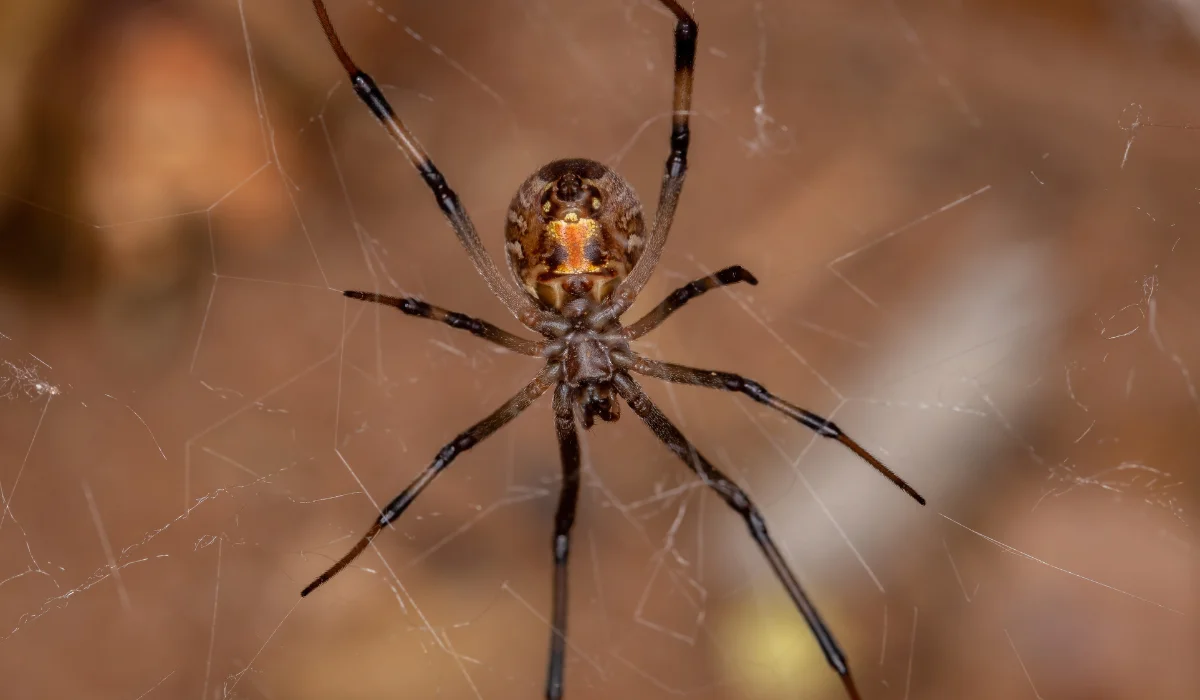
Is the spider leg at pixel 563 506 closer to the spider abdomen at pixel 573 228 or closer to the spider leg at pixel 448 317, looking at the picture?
the spider leg at pixel 448 317

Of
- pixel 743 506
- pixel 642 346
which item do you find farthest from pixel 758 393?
pixel 642 346

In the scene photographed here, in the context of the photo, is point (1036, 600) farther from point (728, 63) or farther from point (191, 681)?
point (191, 681)

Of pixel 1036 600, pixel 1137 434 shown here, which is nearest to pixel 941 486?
pixel 1036 600

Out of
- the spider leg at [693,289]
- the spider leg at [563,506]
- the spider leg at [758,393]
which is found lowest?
the spider leg at [563,506]

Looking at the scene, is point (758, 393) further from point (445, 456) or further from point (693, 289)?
point (445, 456)

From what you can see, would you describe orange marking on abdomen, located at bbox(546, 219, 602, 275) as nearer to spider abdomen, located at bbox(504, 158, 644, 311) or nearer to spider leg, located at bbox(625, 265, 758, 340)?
spider abdomen, located at bbox(504, 158, 644, 311)

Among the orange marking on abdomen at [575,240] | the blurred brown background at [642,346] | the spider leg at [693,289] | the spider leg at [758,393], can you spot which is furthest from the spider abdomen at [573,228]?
the blurred brown background at [642,346]

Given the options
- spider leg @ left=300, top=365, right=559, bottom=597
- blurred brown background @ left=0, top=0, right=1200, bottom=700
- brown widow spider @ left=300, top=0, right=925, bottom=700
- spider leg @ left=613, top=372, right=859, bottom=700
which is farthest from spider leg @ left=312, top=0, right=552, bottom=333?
blurred brown background @ left=0, top=0, right=1200, bottom=700
